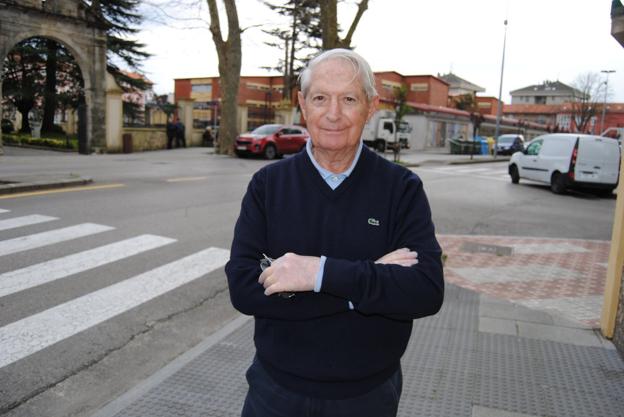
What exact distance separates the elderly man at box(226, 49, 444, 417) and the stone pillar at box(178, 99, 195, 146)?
31.6m

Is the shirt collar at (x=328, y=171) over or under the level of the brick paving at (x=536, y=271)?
over

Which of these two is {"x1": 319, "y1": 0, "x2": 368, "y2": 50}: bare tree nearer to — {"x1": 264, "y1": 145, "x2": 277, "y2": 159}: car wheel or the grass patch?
{"x1": 264, "y1": 145, "x2": 277, "y2": 159}: car wheel

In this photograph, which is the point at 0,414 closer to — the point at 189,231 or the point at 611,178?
the point at 189,231

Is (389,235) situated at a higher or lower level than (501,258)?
higher

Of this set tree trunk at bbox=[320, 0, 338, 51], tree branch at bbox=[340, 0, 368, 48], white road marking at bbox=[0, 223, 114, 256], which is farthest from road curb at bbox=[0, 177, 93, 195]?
tree branch at bbox=[340, 0, 368, 48]

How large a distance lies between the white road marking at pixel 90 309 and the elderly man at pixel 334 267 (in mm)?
2832

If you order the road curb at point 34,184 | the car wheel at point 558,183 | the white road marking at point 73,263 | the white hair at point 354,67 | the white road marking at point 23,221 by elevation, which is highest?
the white hair at point 354,67

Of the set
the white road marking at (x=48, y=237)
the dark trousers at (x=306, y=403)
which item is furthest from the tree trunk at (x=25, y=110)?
the dark trousers at (x=306, y=403)

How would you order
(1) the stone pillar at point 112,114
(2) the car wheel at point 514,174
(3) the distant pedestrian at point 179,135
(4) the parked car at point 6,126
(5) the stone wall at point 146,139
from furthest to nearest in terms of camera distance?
(4) the parked car at point 6,126 → (3) the distant pedestrian at point 179,135 → (5) the stone wall at point 146,139 → (1) the stone pillar at point 112,114 → (2) the car wheel at point 514,174

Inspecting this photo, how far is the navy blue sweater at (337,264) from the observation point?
1.72m

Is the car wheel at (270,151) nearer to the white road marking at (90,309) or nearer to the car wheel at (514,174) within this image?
the car wheel at (514,174)

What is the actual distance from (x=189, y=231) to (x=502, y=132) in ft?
219

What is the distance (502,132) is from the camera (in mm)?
68688

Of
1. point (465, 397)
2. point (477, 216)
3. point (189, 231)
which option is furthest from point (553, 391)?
point (477, 216)
